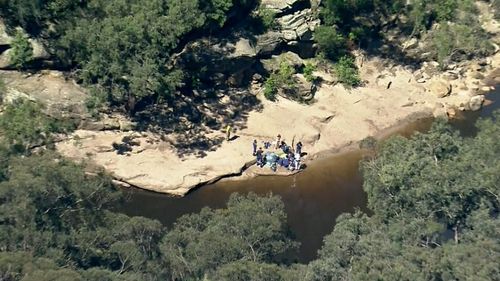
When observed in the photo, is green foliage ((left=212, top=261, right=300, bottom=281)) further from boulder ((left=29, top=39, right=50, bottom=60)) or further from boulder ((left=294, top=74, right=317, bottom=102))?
boulder ((left=294, top=74, right=317, bottom=102))

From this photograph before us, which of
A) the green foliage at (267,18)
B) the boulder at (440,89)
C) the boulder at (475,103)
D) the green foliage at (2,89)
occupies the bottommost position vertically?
the boulder at (475,103)

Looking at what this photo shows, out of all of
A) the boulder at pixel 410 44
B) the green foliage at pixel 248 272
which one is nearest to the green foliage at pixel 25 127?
the green foliage at pixel 248 272

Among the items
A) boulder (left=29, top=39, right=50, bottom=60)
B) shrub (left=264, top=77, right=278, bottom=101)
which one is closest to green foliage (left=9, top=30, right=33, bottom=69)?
boulder (left=29, top=39, right=50, bottom=60)

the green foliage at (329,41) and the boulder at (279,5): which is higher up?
the boulder at (279,5)

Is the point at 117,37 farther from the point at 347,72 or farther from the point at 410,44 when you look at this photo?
the point at 410,44

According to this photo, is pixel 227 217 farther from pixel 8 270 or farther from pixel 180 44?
pixel 180 44

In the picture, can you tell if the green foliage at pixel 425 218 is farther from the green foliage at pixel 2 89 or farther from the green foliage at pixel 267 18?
the green foliage at pixel 2 89

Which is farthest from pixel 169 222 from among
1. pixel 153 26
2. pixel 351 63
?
pixel 351 63
